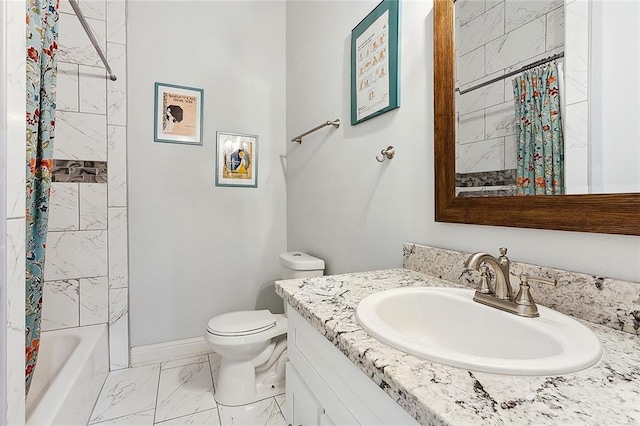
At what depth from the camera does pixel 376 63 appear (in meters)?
1.34

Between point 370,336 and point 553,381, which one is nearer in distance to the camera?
point 553,381

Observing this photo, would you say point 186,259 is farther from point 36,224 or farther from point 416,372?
point 416,372

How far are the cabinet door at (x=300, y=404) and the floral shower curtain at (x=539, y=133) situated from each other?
2.55 ft

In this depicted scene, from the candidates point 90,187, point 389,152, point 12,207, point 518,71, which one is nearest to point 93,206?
point 90,187

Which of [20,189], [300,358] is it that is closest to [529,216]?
[300,358]

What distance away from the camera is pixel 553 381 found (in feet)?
1.44

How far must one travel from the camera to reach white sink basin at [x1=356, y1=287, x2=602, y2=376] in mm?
473

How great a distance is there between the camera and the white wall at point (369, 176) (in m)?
0.77

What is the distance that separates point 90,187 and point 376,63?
1.72 meters

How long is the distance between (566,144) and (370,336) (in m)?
0.65

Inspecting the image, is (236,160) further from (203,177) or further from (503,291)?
(503,291)

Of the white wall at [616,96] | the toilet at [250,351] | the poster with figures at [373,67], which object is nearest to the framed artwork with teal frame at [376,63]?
the poster with figures at [373,67]

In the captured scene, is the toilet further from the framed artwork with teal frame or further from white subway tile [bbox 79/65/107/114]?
white subway tile [bbox 79/65/107/114]

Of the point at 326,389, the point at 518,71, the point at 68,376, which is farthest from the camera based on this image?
the point at 68,376
